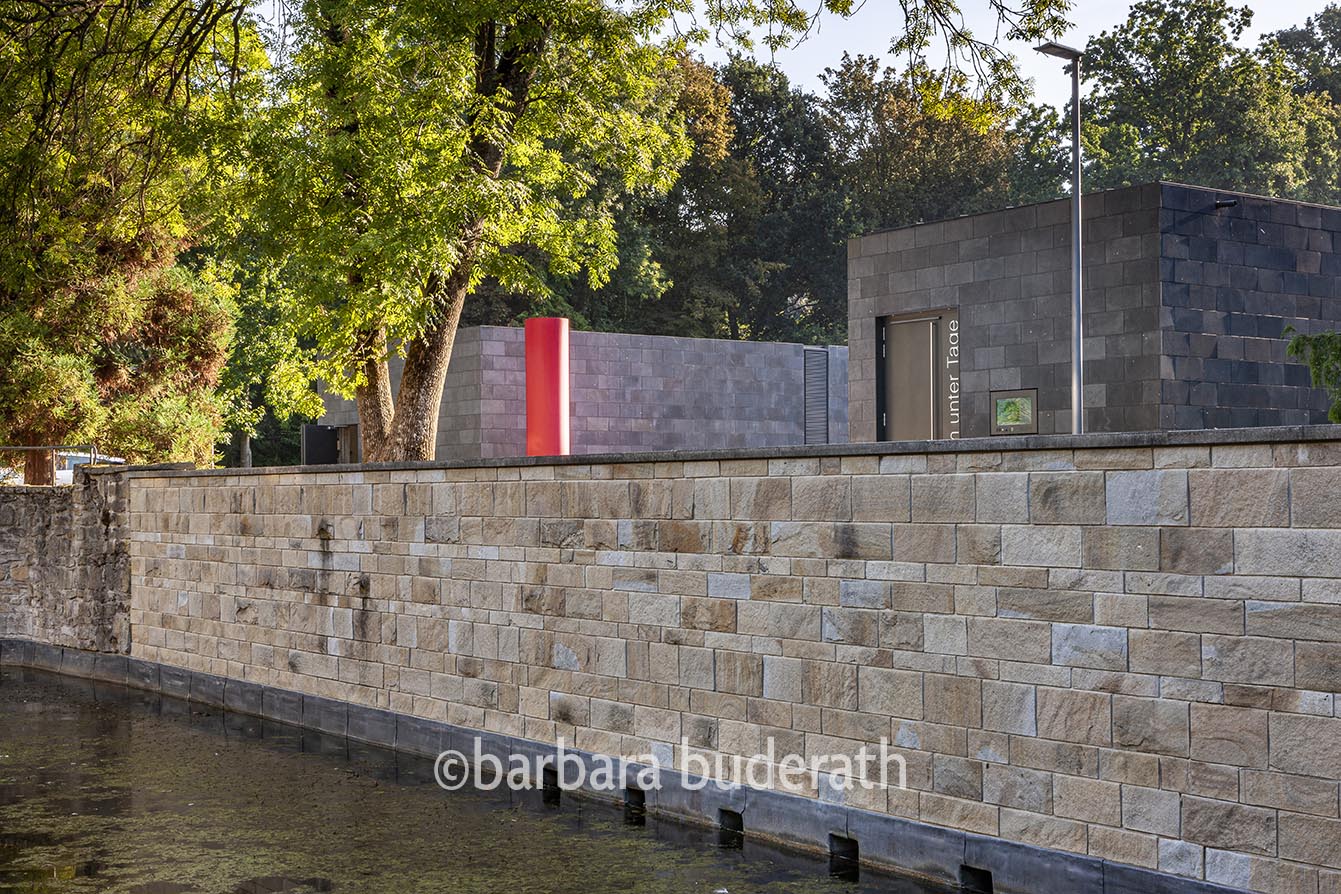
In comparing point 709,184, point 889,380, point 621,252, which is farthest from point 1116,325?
point 709,184

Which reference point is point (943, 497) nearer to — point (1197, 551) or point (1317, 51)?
point (1197, 551)

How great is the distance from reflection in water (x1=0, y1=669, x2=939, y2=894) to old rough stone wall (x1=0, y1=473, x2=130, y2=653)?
13.8ft

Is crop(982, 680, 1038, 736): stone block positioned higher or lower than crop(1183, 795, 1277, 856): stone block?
higher

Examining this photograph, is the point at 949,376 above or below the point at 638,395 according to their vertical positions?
below

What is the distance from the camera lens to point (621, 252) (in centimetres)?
3816

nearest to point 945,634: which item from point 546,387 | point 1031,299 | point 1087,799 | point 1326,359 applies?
point 1087,799

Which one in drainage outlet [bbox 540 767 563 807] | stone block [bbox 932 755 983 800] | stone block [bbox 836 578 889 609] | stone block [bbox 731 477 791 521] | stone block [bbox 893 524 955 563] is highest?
stone block [bbox 731 477 791 521]

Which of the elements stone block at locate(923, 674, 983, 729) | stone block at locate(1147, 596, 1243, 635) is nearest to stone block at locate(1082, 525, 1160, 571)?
stone block at locate(1147, 596, 1243, 635)

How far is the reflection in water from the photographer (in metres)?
7.13

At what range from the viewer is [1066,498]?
643cm

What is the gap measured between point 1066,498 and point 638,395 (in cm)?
2049

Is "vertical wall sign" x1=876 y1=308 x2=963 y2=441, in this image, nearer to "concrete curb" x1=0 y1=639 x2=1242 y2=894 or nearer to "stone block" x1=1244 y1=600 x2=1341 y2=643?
"concrete curb" x1=0 y1=639 x2=1242 y2=894

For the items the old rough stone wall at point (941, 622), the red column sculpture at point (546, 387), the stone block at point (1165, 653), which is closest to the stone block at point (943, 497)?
the old rough stone wall at point (941, 622)

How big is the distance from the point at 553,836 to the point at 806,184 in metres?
35.8
